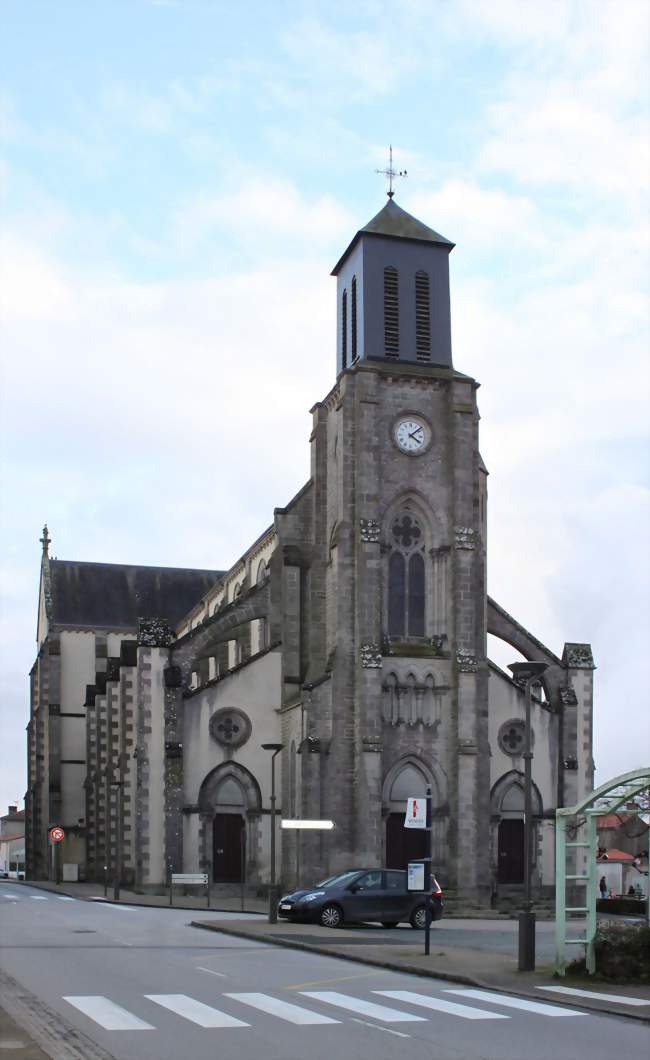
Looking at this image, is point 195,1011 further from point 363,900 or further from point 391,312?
point 391,312

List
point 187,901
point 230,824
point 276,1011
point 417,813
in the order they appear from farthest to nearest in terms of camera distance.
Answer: point 230,824, point 187,901, point 417,813, point 276,1011

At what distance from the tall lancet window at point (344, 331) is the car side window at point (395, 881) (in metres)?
22.9

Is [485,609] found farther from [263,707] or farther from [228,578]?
[228,578]

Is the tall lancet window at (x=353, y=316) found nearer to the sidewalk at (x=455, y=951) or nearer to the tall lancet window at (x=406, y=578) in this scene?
the tall lancet window at (x=406, y=578)

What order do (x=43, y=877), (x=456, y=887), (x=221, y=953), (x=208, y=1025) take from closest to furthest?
(x=208, y=1025) → (x=221, y=953) → (x=456, y=887) → (x=43, y=877)

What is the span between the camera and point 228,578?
63.3 metres

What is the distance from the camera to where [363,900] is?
30.2 metres

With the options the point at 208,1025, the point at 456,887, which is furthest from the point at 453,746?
the point at 208,1025

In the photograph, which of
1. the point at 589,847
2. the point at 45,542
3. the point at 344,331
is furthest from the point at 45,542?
the point at 589,847

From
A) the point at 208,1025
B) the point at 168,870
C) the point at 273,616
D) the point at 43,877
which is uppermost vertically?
the point at 273,616

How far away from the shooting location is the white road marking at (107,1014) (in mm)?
13047

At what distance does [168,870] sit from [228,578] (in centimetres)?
2017

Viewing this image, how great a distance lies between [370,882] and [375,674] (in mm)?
13873

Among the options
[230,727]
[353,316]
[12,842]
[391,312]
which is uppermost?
Result: [353,316]
